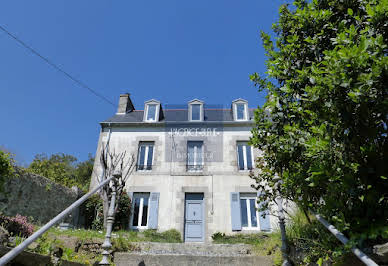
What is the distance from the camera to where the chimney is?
1251 centimetres

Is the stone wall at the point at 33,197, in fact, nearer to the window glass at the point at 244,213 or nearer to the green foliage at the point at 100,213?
the green foliage at the point at 100,213

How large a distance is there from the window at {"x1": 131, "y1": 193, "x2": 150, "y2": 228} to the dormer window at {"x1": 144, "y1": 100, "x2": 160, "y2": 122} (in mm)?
3472

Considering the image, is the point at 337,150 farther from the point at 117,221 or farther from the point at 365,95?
the point at 117,221

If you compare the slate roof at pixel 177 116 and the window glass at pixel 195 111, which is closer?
the slate roof at pixel 177 116

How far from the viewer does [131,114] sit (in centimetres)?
1237

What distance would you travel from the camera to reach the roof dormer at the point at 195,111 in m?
11.8

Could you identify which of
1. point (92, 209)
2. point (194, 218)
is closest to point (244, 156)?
point (194, 218)

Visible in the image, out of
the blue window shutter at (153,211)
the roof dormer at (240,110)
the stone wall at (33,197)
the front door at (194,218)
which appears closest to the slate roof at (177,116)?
the roof dormer at (240,110)

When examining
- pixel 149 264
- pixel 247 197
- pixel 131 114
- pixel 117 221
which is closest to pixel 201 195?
pixel 247 197

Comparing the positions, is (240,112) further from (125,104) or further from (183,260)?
(183,260)

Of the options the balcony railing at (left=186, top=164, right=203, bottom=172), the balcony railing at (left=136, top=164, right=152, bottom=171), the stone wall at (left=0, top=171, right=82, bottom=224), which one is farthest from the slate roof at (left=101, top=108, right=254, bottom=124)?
the stone wall at (left=0, top=171, right=82, bottom=224)

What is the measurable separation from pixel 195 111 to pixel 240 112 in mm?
2089

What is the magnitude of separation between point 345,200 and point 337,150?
41 cm

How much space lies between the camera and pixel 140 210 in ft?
31.6
